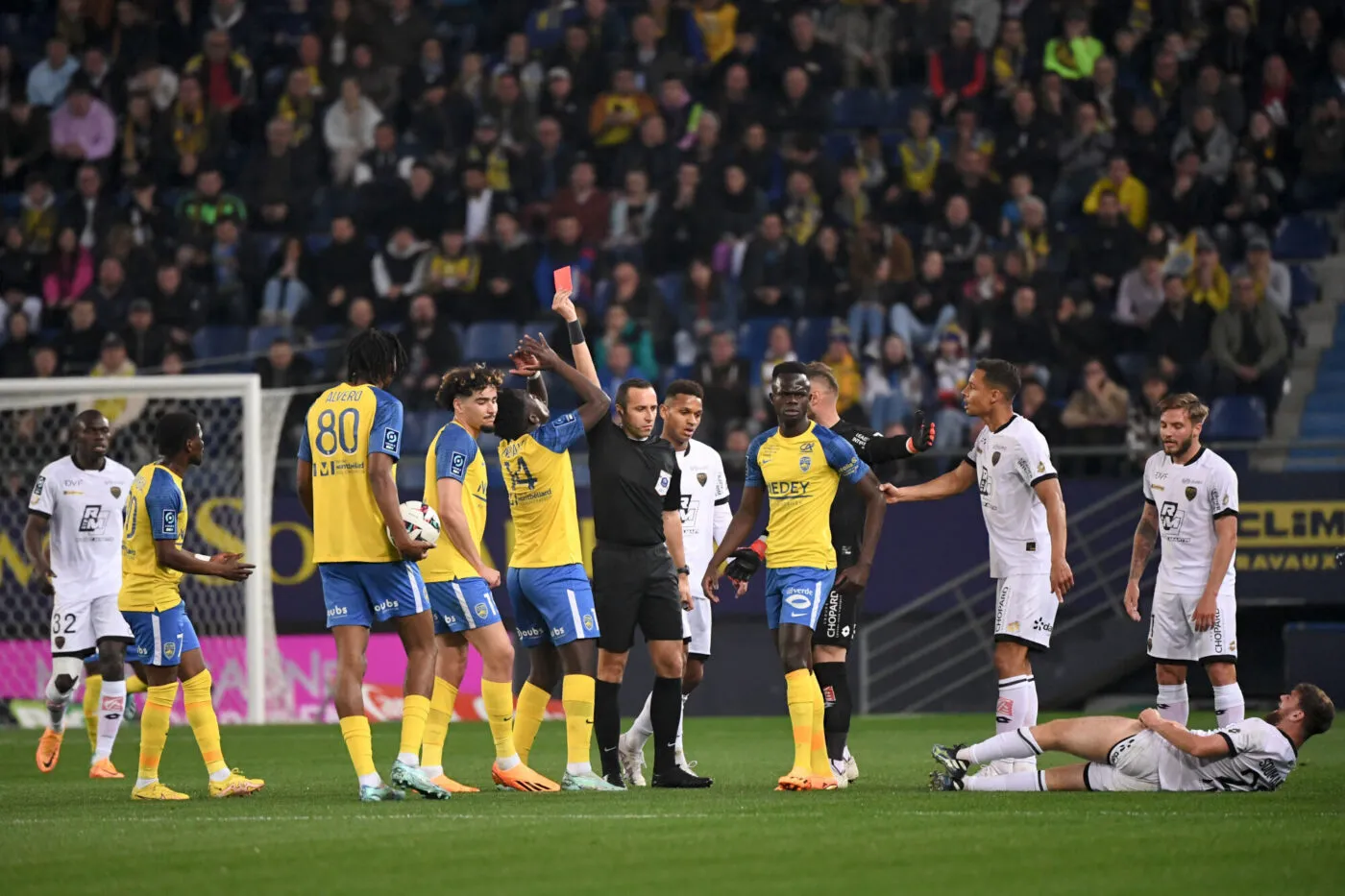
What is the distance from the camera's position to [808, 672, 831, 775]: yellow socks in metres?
10.1

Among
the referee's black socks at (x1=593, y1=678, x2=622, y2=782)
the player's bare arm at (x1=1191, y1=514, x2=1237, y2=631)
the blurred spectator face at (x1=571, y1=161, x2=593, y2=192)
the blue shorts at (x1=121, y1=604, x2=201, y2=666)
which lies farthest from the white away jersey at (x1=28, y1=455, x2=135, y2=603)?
the blurred spectator face at (x1=571, y1=161, x2=593, y2=192)

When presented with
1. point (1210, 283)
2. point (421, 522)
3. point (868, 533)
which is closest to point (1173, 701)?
point (868, 533)

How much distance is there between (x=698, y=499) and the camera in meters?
13.0

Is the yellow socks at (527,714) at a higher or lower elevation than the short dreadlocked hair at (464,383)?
lower

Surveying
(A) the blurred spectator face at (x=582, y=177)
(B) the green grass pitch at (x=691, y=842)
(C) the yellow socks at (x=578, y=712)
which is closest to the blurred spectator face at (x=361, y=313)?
(A) the blurred spectator face at (x=582, y=177)

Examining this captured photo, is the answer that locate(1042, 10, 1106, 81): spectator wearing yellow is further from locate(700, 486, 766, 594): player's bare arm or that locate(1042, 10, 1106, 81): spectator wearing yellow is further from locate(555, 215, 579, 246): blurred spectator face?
locate(700, 486, 766, 594): player's bare arm

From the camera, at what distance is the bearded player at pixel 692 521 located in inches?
437

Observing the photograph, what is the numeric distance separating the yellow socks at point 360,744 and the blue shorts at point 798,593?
2.24 metres

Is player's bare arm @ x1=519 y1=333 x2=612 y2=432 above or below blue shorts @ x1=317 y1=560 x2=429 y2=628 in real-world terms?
above

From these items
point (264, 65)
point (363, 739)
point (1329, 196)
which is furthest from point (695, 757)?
point (264, 65)

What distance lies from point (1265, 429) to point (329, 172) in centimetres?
1172

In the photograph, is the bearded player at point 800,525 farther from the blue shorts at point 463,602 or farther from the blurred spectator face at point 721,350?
the blurred spectator face at point 721,350

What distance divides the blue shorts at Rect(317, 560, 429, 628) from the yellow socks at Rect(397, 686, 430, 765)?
0.50m

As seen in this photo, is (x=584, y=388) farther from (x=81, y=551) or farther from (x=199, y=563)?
(x=81, y=551)
